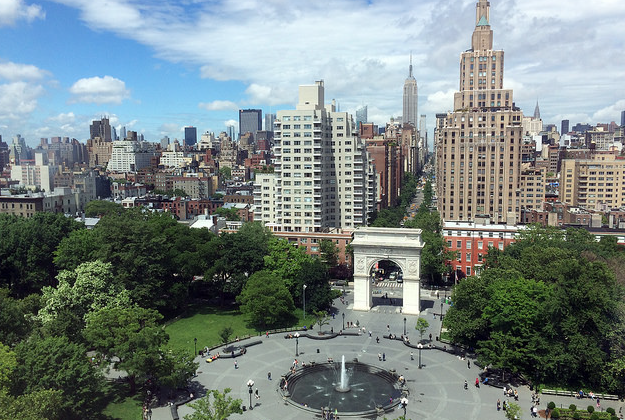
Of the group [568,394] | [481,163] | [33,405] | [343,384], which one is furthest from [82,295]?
[481,163]

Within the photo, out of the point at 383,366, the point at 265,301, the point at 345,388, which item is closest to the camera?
the point at 345,388

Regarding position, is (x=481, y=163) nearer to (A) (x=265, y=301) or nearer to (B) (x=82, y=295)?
(A) (x=265, y=301)

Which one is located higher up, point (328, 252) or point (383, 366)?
point (328, 252)

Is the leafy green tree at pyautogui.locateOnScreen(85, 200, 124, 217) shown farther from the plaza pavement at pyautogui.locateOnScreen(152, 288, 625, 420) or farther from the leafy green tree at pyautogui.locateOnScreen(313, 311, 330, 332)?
Answer: the plaza pavement at pyautogui.locateOnScreen(152, 288, 625, 420)

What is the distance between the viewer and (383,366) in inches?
2375

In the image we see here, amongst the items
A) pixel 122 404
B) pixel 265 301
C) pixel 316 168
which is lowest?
pixel 122 404

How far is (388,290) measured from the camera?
9750 centimetres

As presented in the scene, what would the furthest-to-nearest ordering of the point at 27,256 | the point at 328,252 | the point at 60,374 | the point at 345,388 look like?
the point at 328,252 → the point at 27,256 → the point at 345,388 → the point at 60,374

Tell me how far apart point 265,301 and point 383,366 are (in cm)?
1919

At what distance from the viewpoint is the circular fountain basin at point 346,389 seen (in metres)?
50.8

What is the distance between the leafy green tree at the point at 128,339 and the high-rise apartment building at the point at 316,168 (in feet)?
179

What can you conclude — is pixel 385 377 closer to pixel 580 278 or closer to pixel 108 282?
pixel 580 278

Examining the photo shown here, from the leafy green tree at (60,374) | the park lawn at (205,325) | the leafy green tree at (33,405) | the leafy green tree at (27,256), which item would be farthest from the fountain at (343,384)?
the leafy green tree at (27,256)

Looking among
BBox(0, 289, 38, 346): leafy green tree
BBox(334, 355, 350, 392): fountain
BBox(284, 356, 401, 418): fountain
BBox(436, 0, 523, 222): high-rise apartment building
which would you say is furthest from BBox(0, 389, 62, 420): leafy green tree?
BBox(436, 0, 523, 222): high-rise apartment building
